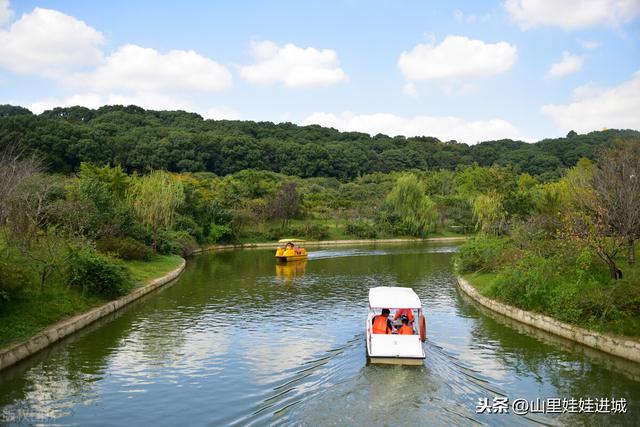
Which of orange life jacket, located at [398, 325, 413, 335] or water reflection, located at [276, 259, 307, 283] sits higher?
orange life jacket, located at [398, 325, 413, 335]

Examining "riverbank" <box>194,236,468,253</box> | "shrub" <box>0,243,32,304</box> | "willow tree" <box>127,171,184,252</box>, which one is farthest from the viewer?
"riverbank" <box>194,236,468,253</box>

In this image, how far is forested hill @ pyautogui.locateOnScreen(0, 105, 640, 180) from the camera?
86.9 metres

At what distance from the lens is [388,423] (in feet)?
33.9

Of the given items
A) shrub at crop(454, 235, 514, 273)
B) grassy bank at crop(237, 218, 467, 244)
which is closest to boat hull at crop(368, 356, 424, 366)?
shrub at crop(454, 235, 514, 273)

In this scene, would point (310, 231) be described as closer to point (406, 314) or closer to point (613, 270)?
point (613, 270)

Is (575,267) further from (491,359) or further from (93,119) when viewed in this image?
(93,119)

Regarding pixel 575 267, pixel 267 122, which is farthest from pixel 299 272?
pixel 267 122

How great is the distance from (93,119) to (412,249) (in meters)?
98.5

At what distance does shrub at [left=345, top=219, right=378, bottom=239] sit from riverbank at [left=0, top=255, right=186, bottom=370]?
42445 mm

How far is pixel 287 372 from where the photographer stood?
14234 mm

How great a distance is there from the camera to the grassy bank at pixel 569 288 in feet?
55.2

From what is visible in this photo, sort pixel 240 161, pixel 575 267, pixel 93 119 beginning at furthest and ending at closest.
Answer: pixel 93 119, pixel 240 161, pixel 575 267

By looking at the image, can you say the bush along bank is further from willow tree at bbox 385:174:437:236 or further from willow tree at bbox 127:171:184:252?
willow tree at bbox 385:174:437:236

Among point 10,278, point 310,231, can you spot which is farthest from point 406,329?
point 310,231
